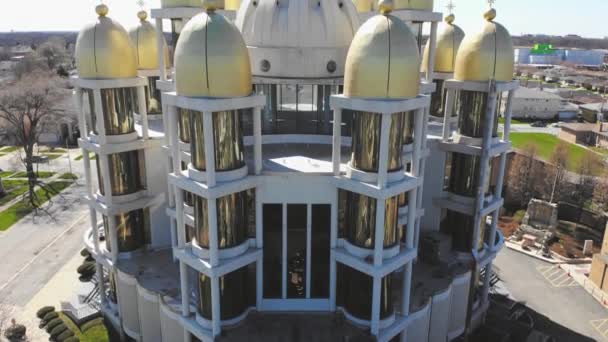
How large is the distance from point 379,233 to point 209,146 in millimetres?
10093

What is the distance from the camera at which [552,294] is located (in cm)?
4222

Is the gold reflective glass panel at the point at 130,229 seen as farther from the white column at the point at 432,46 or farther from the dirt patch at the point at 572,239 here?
the dirt patch at the point at 572,239

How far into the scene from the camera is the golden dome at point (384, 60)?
23.5m

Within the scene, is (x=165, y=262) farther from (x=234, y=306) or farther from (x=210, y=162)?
(x=210, y=162)

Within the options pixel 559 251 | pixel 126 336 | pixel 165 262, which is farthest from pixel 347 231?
pixel 559 251

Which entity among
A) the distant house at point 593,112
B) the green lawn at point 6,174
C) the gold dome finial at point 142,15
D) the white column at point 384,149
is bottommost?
the green lawn at point 6,174

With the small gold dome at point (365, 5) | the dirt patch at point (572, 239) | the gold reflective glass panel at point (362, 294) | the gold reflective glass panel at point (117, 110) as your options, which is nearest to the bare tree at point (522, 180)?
the dirt patch at point (572, 239)

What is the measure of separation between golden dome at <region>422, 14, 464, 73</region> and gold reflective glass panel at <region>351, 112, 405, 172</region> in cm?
1694

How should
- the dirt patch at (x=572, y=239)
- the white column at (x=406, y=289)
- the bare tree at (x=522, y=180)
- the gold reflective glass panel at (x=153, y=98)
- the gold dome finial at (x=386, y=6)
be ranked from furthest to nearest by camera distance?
the bare tree at (x=522, y=180), the dirt patch at (x=572, y=239), the gold reflective glass panel at (x=153, y=98), the white column at (x=406, y=289), the gold dome finial at (x=386, y=6)

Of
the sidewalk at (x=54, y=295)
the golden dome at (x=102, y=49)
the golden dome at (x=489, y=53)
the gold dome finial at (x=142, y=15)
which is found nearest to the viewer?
the golden dome at (x=102, y=49)

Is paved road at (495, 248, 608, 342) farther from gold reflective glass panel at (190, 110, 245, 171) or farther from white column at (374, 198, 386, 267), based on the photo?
gold reflective glass panel at (190, 110, 245, 171)

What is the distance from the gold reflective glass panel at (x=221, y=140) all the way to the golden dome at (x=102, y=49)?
417 inches

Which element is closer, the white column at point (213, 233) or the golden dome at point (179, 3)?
the white column at point (213, 233)

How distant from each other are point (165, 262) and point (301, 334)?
12992 millimetres
